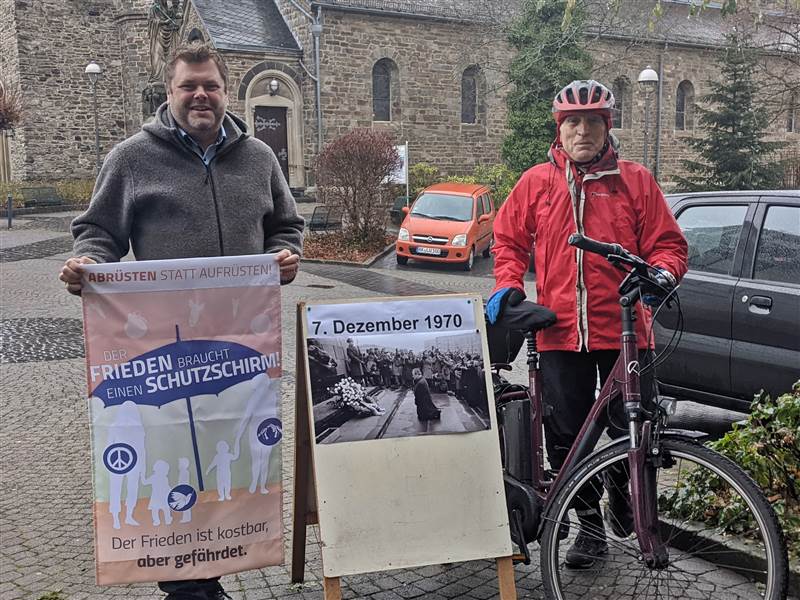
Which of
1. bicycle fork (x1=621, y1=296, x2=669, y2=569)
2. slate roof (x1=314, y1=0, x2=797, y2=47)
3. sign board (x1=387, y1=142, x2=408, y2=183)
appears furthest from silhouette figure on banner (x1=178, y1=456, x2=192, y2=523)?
slate roof (x1=314, y1=0, x2=797, y2=47)

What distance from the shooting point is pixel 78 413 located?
22.4ft

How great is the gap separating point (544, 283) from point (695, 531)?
1.35 m

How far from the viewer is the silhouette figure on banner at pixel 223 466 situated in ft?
10.9

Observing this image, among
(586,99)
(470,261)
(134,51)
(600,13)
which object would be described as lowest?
(470,261)

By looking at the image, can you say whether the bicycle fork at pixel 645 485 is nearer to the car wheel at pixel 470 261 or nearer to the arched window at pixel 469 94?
the car wheel at pixel 470 261

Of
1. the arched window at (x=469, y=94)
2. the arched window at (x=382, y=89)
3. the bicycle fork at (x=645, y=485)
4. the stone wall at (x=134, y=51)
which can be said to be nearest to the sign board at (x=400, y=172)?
the arched window at (x=382, y=89)

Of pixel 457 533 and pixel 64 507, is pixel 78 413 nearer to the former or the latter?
pixel 64 507

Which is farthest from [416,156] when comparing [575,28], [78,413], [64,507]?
[64,507]

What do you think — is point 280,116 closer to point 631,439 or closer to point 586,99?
point 586,99

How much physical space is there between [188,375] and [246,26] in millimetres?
28357

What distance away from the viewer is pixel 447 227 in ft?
59.0

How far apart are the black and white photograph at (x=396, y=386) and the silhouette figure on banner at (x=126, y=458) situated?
69 centimetres

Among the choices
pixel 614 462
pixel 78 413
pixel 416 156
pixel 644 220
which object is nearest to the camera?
pixel 614 462

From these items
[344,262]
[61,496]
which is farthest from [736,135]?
[61,496]
